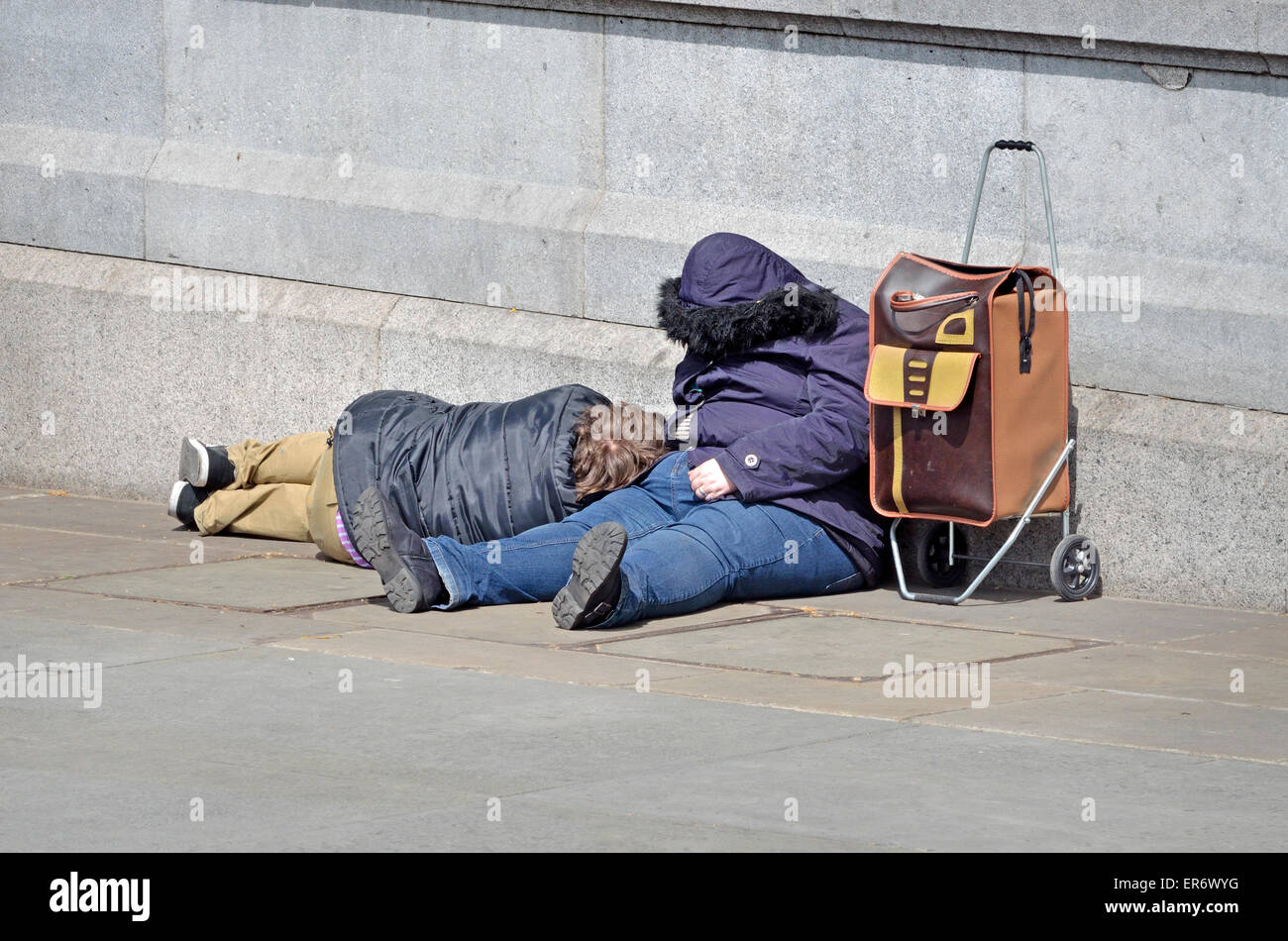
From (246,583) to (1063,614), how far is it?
284cm

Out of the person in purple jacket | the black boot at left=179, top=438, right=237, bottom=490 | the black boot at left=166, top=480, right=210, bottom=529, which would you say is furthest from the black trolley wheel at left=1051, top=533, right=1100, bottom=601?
the black boot at left=166, top=480, right=210, bottom=529

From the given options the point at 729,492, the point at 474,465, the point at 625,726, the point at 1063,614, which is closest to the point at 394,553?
the point at 474,465

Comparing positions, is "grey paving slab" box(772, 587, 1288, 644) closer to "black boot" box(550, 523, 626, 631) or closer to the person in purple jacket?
the person in purple jacket

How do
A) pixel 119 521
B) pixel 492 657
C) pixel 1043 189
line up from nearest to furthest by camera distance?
pixel 492 657, pixel 1043 189, pixel 119 521

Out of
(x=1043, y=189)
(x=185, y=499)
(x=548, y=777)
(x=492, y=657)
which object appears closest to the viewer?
(x=548, y=777)

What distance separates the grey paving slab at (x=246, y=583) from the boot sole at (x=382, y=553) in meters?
0.34

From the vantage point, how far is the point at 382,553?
21.4 ft

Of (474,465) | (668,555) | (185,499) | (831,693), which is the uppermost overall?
(474,465)

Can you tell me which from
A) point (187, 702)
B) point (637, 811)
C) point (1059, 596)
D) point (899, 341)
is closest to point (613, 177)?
point (899, 341)

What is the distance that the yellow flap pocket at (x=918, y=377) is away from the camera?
21.3ft

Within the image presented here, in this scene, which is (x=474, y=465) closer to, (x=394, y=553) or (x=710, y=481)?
(x=394, y=553)

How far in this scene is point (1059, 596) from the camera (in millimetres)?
7000

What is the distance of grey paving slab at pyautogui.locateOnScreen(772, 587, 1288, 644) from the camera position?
6410 mm

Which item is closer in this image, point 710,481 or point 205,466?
point 710,481
